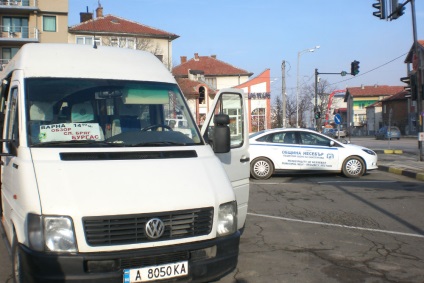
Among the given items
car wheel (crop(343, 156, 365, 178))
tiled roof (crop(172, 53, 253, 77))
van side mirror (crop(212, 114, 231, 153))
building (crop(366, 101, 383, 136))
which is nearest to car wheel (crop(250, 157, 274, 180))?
car wheel (crop(343, 156, 365, 178))

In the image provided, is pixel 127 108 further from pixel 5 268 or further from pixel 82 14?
pixel 82 14

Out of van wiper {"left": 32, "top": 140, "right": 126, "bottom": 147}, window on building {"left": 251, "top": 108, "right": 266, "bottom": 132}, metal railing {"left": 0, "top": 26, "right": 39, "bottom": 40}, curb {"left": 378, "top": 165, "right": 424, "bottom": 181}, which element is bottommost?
curb {"left": 378, "top": 165, "right": 424, "bottom": 181}

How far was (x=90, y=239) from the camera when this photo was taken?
145 inches

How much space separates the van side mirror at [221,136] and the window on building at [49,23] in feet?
167

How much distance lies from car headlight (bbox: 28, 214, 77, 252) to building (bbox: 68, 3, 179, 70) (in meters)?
46.0

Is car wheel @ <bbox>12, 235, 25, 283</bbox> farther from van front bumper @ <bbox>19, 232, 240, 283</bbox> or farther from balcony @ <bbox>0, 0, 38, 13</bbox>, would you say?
balcony @ <bbox>0, 0, 38, 13</bbox>

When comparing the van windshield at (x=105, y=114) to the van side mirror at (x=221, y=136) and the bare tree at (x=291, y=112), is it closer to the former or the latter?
the van side mirror at (x=221, y=136)

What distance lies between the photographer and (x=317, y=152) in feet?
49.3

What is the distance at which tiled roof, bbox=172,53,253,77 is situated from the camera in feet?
236

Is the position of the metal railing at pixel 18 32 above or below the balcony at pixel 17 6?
below

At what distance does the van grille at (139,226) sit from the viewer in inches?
146

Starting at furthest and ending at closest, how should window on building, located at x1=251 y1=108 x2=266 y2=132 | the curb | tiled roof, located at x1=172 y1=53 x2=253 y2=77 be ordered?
1. tiled roof, located at x1=172 y1=53 x2=253 y2=77
2. window on building, located at x1=251 y1=108 x2=266 y2=132
3. the curb

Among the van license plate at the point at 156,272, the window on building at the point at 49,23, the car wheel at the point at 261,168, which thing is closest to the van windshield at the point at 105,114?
the van license plate at the point at 156,272

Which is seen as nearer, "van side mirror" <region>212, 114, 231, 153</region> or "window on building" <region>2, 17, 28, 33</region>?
"van side mirror" <region>212, 114, 231, 153</region>
